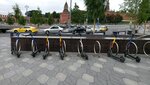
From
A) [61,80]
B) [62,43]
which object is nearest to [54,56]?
[62,43]

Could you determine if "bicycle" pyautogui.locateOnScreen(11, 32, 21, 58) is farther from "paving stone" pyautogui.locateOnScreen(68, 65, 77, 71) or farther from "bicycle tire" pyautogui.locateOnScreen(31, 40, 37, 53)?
"paving stone" pyautogui.locateOnScreen(68, 65, 77, 71)

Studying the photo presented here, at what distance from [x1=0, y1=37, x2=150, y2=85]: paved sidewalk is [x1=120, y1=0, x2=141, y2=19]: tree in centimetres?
939

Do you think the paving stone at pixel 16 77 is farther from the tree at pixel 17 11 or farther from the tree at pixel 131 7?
the tree at pixel 17 11

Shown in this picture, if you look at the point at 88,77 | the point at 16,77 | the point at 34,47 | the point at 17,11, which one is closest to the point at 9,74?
the point at 16,77

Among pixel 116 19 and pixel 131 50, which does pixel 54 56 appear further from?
pixel 116 19

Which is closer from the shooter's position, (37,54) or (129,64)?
(129,64)

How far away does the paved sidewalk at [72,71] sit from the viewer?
4.34 m

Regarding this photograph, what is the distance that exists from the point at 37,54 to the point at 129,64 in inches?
161

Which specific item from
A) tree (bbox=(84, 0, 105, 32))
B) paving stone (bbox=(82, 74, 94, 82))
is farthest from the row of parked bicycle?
tree (bbox=(84, 0, 105, 32))

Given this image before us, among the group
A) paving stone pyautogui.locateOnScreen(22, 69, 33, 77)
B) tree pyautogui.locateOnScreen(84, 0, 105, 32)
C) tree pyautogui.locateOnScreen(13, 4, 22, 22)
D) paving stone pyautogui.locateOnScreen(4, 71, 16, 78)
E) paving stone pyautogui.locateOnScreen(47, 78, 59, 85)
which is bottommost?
paving stone pyautogui.locateOnScreen(47, 78, 59, 85)

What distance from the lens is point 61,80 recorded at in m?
4.39

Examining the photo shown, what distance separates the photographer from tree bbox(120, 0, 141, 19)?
14836 millimetres

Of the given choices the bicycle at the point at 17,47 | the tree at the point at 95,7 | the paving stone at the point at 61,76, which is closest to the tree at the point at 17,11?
the tree at the point at 95,7

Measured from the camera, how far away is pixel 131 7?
49.6 ft
